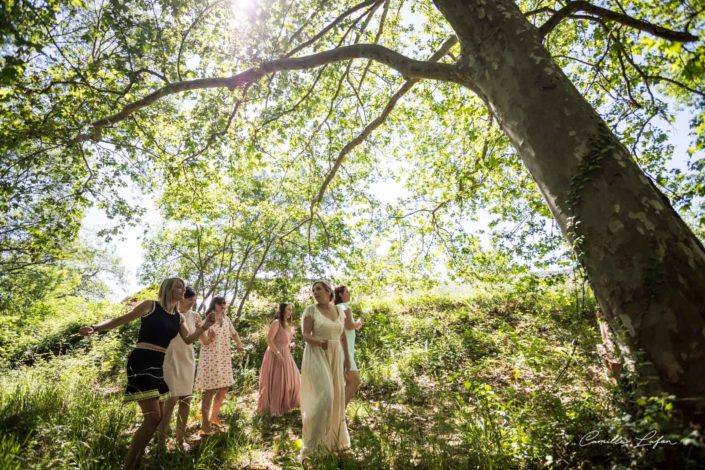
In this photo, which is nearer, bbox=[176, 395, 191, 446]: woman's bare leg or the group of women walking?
the group of women walking

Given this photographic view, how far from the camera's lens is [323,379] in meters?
4.60

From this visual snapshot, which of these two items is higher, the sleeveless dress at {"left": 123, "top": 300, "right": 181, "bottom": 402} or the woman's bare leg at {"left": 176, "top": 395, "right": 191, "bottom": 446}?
the sleeveless dress at {"left": 123, "top": 300, "right": 181, "bottom": 402}

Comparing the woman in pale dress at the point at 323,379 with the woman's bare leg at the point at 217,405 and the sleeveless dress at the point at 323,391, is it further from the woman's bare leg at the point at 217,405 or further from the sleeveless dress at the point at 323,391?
the woman's bare leg at the point at 217,405

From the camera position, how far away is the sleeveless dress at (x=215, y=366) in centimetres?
601

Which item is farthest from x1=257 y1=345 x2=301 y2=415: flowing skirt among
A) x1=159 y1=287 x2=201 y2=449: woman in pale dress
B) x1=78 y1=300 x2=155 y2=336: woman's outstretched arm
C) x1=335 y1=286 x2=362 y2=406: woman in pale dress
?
x1=78 y1=300 x2=155 y2=336: woman's outstretched arm

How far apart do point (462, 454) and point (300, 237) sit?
33.7ft

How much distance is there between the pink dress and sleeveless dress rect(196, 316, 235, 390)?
1.06m

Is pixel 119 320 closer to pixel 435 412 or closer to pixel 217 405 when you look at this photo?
pixel 217 405

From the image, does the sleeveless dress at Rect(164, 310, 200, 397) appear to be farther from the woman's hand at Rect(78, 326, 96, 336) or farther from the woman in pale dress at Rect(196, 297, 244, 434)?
the woman's hand at Rect(78, 326, 96, 336)

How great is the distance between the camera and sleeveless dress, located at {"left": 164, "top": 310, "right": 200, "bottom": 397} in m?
5.07

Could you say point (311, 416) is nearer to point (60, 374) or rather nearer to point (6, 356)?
point (60, 374)

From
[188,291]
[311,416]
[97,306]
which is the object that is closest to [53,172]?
[188,291]

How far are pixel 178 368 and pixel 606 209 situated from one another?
5.38 meters

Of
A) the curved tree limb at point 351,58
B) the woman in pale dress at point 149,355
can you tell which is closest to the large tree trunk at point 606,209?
the curved tree limb at point 351,58
